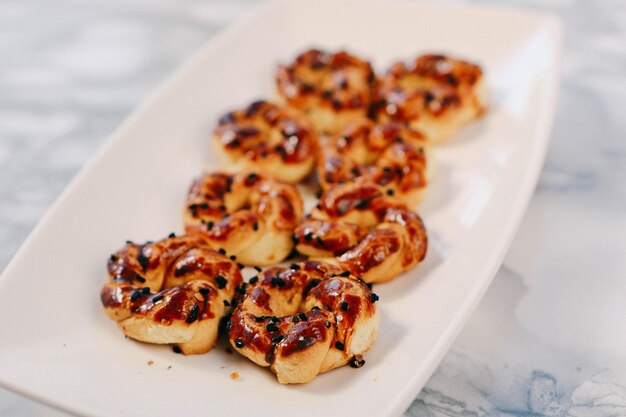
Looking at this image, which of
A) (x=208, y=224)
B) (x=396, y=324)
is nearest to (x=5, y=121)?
(x=208, y=224)

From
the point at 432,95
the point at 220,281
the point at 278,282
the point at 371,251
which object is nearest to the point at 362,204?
the point at 371,251

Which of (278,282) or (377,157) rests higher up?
(377,157)

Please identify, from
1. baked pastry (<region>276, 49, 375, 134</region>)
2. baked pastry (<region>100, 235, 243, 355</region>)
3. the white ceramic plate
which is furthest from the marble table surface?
baked pastry (<region>276, 49, 375, 134</region>)

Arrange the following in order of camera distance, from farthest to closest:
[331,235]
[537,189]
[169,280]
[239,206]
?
1. [537,189]
2. [239,206]
3. [331,235]
4. [169,280]

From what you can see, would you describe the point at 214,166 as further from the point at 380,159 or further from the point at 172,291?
the point at 172,291

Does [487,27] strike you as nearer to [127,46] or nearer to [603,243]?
[603,243]

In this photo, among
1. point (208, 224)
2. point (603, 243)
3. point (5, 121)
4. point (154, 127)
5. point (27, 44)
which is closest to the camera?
point (208, 224)

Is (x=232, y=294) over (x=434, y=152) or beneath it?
beneath
